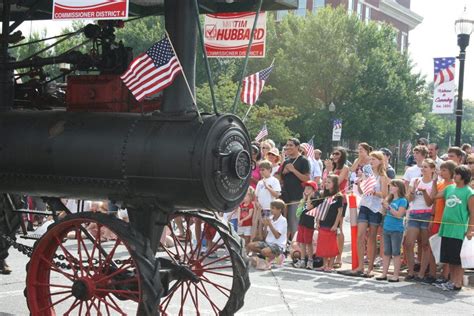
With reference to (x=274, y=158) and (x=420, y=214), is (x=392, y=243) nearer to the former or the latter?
(x=420, y=214)

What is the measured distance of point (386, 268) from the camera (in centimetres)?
955

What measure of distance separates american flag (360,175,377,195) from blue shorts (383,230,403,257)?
60 cm

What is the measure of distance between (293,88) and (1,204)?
139ft

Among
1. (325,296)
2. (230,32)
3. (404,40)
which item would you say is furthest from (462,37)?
(404,40)

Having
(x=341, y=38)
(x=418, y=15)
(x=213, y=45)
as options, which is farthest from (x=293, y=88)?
(x=213, y=45)

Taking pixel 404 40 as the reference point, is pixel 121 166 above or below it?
below

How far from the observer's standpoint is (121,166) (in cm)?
491

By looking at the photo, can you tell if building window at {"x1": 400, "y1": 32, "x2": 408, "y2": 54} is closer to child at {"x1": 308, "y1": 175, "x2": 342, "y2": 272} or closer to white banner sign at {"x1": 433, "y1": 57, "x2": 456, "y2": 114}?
white banner sign at {"x1": 433, "y1": 57, "x2": 456, "y2": 114}

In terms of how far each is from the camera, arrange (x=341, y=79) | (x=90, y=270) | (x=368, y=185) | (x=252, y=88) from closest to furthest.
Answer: (x=90, y=270)
(x=252, y=88)
(x=368, y=185)
(x=341, y=79)

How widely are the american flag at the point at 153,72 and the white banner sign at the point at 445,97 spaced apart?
10.5 metres

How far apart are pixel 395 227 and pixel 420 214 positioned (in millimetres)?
470

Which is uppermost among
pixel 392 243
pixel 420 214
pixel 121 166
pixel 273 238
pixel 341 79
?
pixel 341 79

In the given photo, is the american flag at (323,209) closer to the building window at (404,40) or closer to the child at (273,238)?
the child at (273,238)

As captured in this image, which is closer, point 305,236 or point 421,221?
point 421,221
